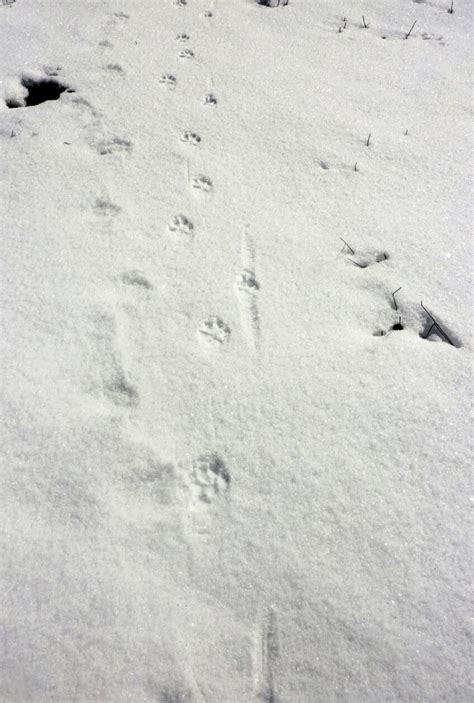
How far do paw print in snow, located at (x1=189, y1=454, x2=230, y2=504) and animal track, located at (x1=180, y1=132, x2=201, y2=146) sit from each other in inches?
52.7

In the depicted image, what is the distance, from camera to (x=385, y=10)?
2.58 m

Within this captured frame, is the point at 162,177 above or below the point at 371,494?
above

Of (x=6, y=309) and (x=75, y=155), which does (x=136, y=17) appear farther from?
(x=6, y=309)

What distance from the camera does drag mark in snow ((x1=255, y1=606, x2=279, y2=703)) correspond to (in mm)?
963

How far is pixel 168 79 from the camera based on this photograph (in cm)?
218

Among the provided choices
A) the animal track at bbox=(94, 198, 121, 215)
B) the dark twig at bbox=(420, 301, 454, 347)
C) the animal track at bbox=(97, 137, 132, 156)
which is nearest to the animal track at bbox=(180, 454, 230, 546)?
the dark twig at bbox=(420, 301, 454, 347)

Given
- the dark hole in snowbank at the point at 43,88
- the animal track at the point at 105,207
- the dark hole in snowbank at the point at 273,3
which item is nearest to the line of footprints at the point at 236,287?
the animal track at the point at 105,207

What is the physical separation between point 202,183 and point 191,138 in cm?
28

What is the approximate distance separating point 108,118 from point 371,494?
70.8 inches

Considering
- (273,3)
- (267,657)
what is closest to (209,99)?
(273,3)

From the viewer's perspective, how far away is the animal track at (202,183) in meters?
1.79

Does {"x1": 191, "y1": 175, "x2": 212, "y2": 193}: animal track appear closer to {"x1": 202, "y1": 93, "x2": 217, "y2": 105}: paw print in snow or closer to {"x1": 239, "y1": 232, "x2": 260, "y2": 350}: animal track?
{"x1": 239, "y1": 232, "x2": 260, "y2": 350}: animal track

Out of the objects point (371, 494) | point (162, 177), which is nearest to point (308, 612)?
point (371, 494)

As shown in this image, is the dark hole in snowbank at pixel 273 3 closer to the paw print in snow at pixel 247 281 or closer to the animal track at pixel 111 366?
the paw print in snow at pixel 247 281
